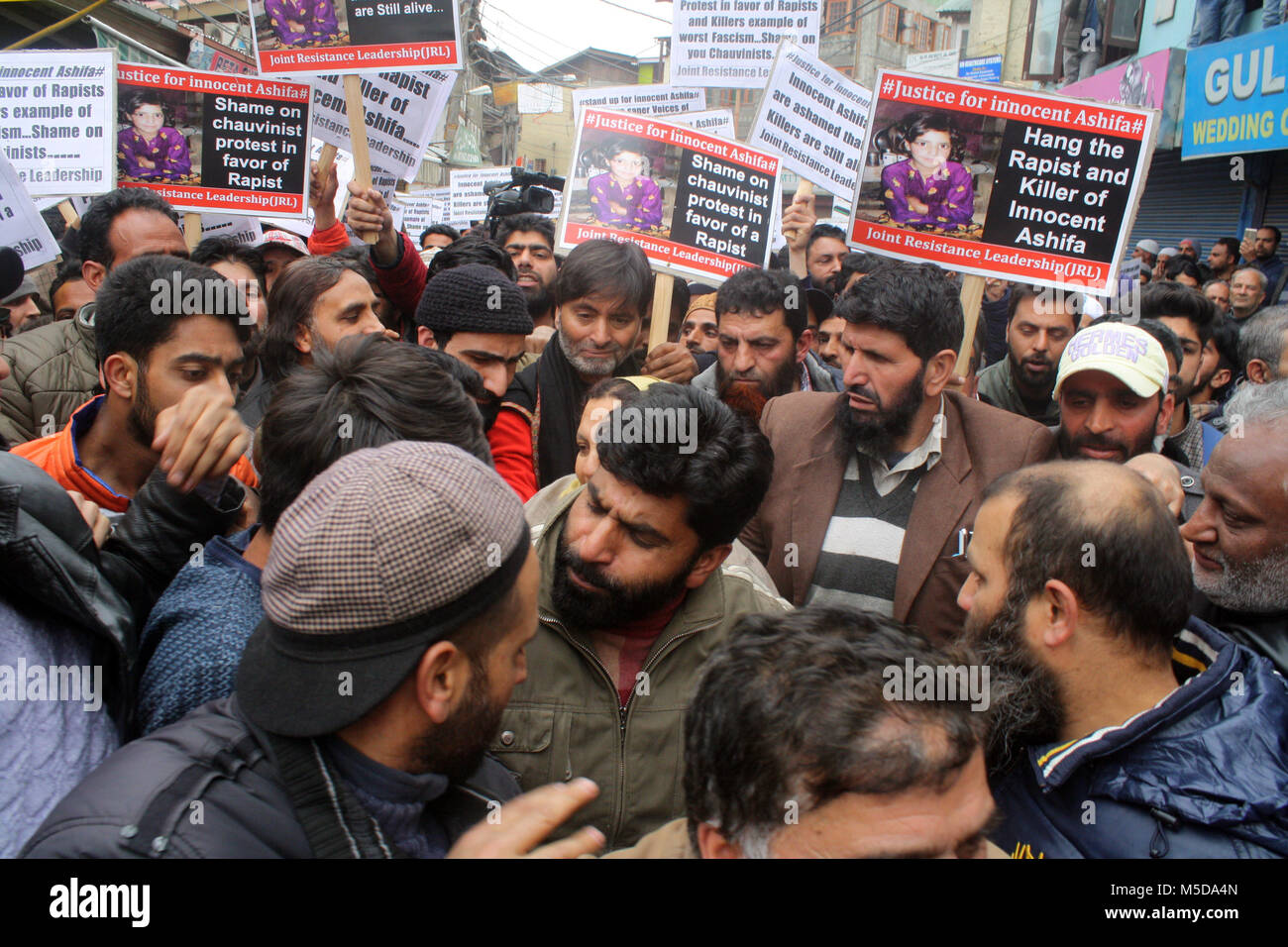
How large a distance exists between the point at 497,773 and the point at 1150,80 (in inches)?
661

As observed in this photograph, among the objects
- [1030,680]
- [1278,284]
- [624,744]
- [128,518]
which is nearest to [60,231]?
[128,518]

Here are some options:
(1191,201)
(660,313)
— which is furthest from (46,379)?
(1191,201)

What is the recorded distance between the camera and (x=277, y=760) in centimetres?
126

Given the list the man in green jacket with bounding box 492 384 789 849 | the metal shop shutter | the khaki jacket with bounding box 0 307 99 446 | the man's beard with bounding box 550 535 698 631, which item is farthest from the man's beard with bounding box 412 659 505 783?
the metal shop shutter

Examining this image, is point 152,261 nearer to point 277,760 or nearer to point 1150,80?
point 277,760

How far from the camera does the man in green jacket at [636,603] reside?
2.10 m

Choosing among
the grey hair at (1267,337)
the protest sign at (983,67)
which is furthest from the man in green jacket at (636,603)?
the protest sign at (983,67)

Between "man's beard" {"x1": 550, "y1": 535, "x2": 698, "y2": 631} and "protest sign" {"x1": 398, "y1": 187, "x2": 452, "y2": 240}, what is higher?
"protest sign" {"x1": 398, "y1": 187, "x2": 452, "y2": 240}

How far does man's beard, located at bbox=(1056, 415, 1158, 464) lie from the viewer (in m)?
3.16

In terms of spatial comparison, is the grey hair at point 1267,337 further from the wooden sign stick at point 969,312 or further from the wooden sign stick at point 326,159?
the wooden sign stick at point 326,159

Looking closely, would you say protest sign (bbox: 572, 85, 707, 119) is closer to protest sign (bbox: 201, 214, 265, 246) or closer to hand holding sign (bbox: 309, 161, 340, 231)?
hand holding sign (bbox: 309, 161, 340, 231)

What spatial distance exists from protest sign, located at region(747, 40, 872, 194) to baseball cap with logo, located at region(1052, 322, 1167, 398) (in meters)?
2.41

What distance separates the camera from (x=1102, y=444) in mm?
3160

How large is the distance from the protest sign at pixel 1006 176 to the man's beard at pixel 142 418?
9.24ft
